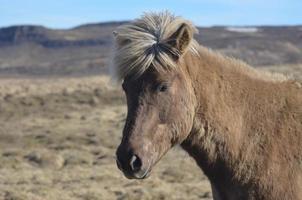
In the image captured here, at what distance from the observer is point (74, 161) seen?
72.2 ft

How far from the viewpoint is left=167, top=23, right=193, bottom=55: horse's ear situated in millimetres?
5301

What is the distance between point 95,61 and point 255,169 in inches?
4173

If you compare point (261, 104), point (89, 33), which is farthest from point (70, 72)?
point (261, 104)

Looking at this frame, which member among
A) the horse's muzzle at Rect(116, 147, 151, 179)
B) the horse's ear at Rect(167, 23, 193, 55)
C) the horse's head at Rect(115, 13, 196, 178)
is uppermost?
the horse's ear at Rect(167, 23, 193, 55)

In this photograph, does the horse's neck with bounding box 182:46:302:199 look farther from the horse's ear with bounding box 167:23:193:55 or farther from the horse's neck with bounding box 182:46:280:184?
the horse's ear with bounding box 167:23:193:55

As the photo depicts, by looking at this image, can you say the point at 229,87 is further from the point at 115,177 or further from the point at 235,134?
the point at 115,177

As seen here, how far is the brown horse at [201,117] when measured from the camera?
5.24m

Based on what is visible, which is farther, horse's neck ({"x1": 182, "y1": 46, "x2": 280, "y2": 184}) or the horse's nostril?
horse's neck ({"x1": 182, "y1": 46, "x2": 280, "y2": 184})

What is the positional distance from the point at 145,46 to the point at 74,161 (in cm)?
1707

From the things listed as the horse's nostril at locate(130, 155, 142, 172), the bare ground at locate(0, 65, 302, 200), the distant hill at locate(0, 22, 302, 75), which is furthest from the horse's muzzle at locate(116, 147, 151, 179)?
the distant hill at locate(0, 22, 302, 75)

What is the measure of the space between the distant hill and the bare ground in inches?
1889

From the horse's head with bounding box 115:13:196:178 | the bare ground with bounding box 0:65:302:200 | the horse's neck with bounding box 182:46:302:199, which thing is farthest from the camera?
the bare ground with bounding box 0:65:302:200

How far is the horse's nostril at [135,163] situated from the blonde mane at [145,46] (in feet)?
2.05

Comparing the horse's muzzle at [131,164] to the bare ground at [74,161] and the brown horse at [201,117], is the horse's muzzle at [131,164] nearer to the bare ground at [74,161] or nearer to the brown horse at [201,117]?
the brown horse at [201,117]
